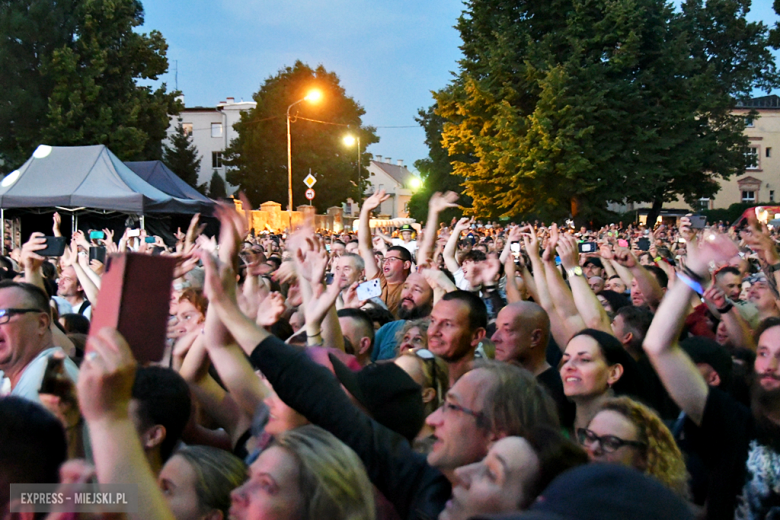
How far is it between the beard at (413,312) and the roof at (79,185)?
42.4 ft

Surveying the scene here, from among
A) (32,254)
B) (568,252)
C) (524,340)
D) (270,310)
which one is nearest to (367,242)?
(568,252)

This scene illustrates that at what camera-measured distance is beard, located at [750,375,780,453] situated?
2.58 m

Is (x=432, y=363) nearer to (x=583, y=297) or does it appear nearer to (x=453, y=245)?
(x=583, y=297)

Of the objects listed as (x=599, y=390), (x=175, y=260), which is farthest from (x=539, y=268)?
(x=175, y=260)

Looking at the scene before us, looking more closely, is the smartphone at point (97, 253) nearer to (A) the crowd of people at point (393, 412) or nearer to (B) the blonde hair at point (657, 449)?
(A) the crowd of people at point (393, 412)

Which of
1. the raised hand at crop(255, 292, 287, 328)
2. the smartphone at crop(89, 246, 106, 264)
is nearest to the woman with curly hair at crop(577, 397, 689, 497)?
the raised hand at crop(255, 292, 287, 328)

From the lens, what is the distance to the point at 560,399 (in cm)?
354

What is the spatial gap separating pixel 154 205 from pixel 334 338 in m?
15.6

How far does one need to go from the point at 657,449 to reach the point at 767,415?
0.57m

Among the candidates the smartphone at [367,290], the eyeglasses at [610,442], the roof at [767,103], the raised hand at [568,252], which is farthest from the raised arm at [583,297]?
the roof at [767,103]

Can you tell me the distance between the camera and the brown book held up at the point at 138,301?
1.98m

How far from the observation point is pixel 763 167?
59594 millimetres

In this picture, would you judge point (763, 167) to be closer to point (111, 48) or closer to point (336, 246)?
point (111, 48)

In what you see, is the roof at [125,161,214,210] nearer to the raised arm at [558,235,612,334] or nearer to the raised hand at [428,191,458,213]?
the raised hand at [428,191,458,213]
